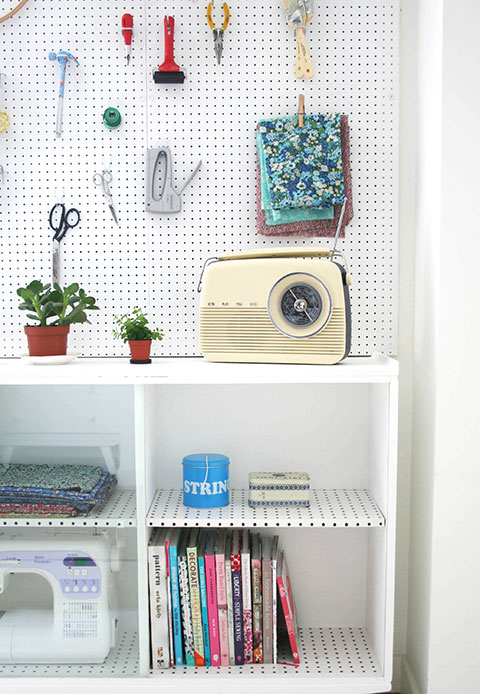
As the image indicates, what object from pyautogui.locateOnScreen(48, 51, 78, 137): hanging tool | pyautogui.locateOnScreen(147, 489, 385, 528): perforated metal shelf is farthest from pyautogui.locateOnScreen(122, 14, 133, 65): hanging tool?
pyautogui.locateOnScreen(147, 489, 385, 528): perforated metal shelf

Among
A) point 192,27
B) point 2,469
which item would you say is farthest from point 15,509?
point 192,27

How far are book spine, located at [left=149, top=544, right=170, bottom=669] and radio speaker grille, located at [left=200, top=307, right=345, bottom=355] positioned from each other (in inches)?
22.6

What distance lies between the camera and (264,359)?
1821 mm

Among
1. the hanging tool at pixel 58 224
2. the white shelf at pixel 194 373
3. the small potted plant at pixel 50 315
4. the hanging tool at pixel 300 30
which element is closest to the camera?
the white shelf at pixel 194 373

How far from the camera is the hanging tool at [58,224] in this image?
2.08 m

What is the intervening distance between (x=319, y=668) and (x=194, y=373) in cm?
89

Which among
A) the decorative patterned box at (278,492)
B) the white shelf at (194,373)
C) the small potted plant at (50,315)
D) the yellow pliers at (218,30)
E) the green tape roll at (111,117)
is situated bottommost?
the decorative patterned box at (278,492)

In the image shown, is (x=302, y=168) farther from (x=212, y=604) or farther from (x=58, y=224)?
(x=212, y=604)

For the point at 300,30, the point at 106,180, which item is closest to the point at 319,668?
the point at 106,180

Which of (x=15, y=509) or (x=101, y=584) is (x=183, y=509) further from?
(x=15, y=509)

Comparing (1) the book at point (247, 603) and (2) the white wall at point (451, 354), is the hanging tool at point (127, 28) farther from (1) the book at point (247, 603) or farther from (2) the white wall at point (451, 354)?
(1) the book at point (247, 603)

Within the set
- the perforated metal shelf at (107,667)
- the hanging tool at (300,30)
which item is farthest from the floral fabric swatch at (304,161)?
the perforated metal shelf at (107,667)

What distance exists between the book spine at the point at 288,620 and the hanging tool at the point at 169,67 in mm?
1457

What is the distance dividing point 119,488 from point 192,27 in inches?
53.6
